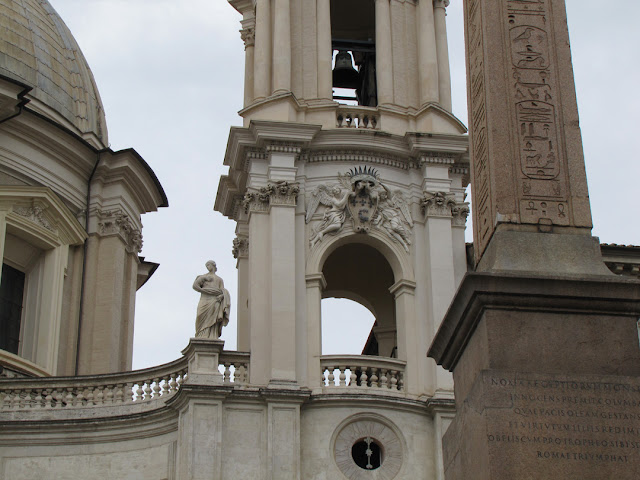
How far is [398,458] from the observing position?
22.9 m

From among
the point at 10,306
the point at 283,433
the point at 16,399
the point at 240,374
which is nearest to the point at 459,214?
the point at 240,374

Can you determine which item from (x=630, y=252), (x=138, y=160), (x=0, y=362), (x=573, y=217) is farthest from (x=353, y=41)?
(x=573, y=217)

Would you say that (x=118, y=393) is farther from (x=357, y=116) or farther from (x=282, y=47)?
(x=282, y=47)

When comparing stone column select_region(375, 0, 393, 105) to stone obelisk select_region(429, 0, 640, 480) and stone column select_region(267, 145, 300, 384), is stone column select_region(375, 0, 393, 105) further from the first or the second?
stone obelisk select_region(429, 0, 640, 480)

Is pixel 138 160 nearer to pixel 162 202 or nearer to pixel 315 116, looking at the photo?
pixel 162 202

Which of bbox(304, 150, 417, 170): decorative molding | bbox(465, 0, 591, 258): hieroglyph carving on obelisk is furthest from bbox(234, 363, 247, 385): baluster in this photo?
bbox(465, 0, 591, 258): hieroglyph carving on obelisk

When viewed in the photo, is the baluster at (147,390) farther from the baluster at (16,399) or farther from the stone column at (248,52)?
the stone column at (248,52)

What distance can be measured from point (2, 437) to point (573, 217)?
14.4 meters

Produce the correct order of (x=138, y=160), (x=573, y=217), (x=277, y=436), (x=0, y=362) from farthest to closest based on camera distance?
1. (x=138, y=160)
2. (x=0, y=362)
3. (x=277, y=436)
4. (x=573, y=217)

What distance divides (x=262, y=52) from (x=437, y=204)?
457 cm

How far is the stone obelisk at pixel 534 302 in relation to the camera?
1041 cm

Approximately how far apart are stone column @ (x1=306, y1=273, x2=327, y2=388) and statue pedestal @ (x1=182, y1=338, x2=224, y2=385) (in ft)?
5.33

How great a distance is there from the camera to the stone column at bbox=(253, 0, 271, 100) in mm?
26141

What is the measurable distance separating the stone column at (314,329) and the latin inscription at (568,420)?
12.8 meters
